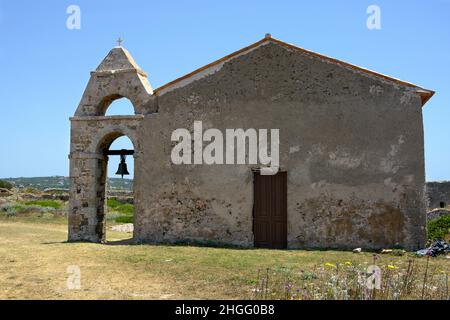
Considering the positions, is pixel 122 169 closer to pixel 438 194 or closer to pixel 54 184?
pixel 438 194

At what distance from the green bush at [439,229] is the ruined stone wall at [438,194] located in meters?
11.0

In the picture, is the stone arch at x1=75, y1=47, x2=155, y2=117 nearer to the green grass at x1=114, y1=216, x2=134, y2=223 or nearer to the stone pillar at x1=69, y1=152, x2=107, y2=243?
the stone pillar at x1=69, y1=152, x2=107, y2=243

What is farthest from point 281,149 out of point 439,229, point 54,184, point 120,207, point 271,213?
point 54,184

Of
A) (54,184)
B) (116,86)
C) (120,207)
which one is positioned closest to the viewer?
(116,86)

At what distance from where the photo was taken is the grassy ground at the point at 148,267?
6814 millimetres

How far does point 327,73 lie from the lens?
12578 millimetres

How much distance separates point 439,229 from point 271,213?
255 inches

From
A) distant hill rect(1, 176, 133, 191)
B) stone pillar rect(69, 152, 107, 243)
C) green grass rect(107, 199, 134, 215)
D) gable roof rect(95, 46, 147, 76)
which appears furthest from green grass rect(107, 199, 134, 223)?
distant hill rect(1, 176, 133, 191)

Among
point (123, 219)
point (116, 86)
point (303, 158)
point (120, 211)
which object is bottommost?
point (123, 219)

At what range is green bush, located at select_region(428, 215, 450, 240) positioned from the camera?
47.0ft

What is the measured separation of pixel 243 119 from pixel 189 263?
5.04 m

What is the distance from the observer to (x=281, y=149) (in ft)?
41.2

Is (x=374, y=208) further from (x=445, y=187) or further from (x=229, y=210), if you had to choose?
(x=445, y=187)
